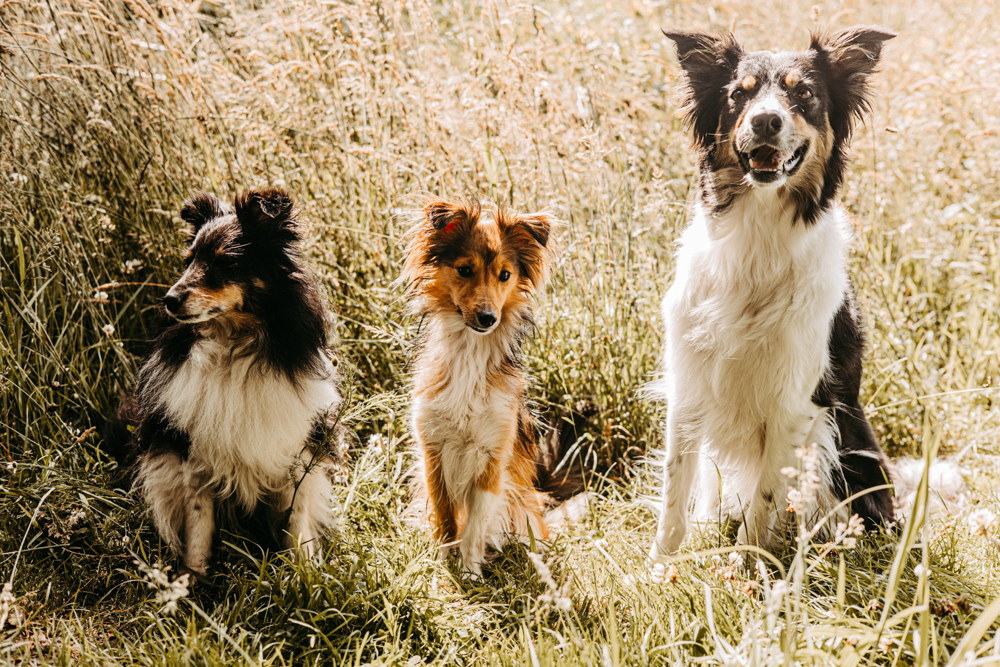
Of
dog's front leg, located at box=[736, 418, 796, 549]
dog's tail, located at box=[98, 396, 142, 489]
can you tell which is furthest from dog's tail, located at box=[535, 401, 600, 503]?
dog's tail, located at box=[98, 396, 142, 489]

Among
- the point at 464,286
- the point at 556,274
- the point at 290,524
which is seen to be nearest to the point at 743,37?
the point at 556,274

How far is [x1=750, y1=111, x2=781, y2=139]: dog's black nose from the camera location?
2.44 meters

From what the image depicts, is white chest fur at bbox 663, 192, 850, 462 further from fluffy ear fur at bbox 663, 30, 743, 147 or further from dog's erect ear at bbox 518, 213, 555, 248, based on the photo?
dog's erect ear at bbox 518, 213, 555, 248

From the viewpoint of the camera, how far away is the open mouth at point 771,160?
8.29 ft

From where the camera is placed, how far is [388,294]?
3.96 meters

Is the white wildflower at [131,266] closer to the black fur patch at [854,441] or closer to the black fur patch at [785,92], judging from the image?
the black fur patch at [785,92]

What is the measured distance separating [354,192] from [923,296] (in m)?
3.52

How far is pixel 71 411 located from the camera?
3.51m

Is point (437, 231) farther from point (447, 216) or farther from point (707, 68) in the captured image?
point (707, 68)

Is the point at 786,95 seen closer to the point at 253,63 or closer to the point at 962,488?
the point at 962,488

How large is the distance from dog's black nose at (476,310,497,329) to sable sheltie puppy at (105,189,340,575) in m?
0.66

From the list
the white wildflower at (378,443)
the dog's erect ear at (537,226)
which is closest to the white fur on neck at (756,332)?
the dog's erect ear at (537,226)

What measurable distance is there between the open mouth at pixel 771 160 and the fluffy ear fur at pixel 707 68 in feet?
0.76

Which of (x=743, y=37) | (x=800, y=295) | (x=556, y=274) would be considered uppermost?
(x=743, y=37)
